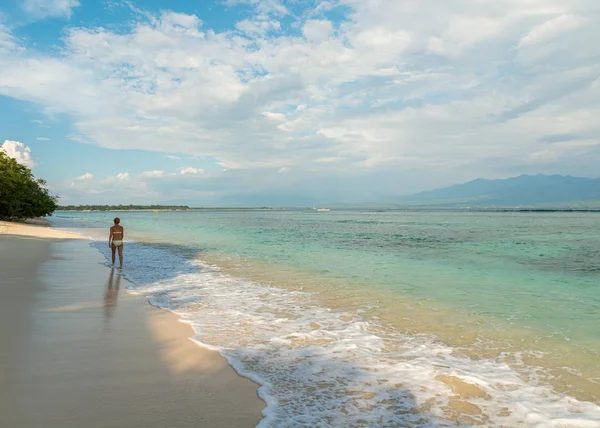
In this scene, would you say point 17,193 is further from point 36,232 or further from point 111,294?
point 111,294

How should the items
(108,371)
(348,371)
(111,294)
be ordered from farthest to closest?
1. (111,294)
2. (348,371)
3. (108,371)

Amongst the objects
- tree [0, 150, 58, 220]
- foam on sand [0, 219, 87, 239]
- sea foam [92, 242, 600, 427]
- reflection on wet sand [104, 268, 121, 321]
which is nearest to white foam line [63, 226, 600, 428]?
sea foam [92, 242, 600, 427]

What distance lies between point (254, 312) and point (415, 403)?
529cm

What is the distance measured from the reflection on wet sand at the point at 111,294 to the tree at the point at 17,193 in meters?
42.4

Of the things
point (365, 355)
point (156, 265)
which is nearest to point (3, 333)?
point (365, 355)

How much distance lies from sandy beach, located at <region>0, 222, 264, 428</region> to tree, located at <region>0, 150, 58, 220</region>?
1825 inches

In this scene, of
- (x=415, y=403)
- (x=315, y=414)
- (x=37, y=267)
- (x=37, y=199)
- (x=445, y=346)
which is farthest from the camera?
→ (x=37, y=199)

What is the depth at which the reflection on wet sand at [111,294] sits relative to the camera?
28.4ft

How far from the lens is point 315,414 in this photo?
4461 mm

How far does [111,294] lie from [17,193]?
50.0m

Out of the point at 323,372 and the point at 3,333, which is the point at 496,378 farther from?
the point at 3,333

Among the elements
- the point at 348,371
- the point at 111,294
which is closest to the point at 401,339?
the point at 348,371

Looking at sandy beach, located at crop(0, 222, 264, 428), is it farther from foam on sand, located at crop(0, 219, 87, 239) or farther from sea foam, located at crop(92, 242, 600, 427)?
foam on sand, located at crop(0, 219, 87, 239)

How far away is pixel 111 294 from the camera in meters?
10.7
